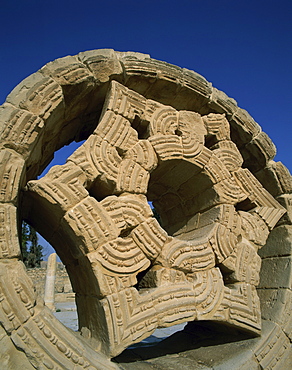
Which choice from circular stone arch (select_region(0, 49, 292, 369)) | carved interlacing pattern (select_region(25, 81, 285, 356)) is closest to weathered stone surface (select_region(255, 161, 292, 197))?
circular stone arch (select_region(0, 49, 292, 369))

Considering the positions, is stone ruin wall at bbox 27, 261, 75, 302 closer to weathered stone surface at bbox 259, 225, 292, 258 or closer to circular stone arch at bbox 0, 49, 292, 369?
circular stone arch at bbox 0, 49, 292, 369

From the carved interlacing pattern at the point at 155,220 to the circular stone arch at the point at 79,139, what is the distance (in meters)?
0.17

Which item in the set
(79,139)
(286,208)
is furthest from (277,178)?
(79,139)

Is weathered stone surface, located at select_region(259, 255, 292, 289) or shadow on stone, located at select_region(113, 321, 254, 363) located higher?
weathered stone surface, located at select_region(259, 255, 292, 289)

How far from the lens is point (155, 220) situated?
3.24 m

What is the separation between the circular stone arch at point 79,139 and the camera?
2.47m

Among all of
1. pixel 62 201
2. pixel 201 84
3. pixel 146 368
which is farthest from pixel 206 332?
pixel 201 84

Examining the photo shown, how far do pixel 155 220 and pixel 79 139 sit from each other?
5.76ft

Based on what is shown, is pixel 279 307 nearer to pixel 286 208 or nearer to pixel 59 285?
pixel 286 208

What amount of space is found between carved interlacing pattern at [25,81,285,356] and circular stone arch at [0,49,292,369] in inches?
6.8

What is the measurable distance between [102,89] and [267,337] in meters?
3.42

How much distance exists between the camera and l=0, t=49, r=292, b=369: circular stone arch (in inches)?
97.1

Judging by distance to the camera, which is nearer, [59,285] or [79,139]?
[79,139]

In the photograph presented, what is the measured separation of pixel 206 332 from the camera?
421 cm
